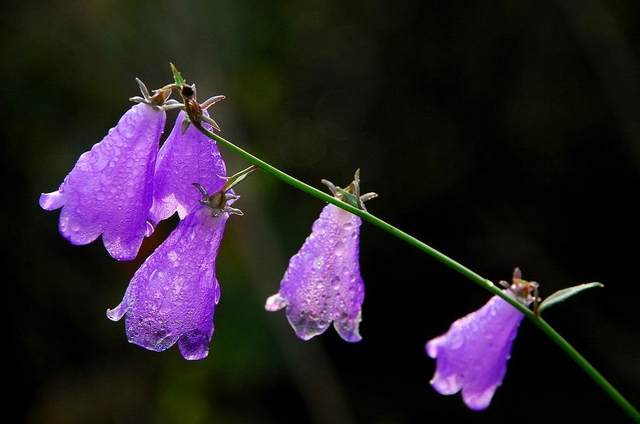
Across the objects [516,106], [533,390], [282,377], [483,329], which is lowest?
[483,329]

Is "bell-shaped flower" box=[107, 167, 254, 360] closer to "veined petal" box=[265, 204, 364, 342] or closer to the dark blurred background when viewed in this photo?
"veined petal" box=[265, 204, 364, 342]

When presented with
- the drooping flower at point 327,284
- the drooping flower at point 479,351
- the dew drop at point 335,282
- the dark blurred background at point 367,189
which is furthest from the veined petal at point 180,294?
the dark blurred background at point 367,189

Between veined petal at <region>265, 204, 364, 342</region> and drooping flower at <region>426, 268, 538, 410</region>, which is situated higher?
veined petal at <region>265, 204, 364, 342</region>

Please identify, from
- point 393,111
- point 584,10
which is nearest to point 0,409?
point 393,111

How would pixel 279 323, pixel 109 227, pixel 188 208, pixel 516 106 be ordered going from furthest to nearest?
pixel 516 106
pixel 279 323
pixel 188 208
pixel 109 227

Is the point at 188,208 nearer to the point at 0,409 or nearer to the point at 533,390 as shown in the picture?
the point at 533,390

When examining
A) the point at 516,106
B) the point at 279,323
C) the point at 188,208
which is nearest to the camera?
the point at 188,208

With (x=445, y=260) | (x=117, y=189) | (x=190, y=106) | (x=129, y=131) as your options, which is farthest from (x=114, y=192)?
(x=445, y=260)

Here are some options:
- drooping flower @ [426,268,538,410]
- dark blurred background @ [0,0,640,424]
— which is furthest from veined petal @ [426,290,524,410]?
dark blurred background @ [0,0,640,424]
